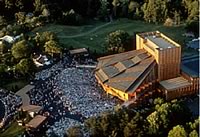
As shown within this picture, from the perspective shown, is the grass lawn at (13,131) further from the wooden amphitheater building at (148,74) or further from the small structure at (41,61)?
the small structure at (41,61)

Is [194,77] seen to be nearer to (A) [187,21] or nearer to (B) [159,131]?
(B) [159,131]

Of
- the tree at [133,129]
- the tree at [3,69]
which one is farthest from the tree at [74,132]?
the tree at [3,69]

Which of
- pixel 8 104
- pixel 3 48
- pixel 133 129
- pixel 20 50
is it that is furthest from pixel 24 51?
pixel 133 129

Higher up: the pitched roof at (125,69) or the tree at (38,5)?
the tree at (38,5)

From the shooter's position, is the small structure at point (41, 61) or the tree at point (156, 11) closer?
the small structure at point (41, 61)

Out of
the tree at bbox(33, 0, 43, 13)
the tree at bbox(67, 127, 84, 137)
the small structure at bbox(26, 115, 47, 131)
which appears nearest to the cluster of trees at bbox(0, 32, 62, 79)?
the small structure at bbox(26, 115, 47, 131)

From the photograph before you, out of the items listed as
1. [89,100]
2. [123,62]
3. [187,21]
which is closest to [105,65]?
[123,62]
